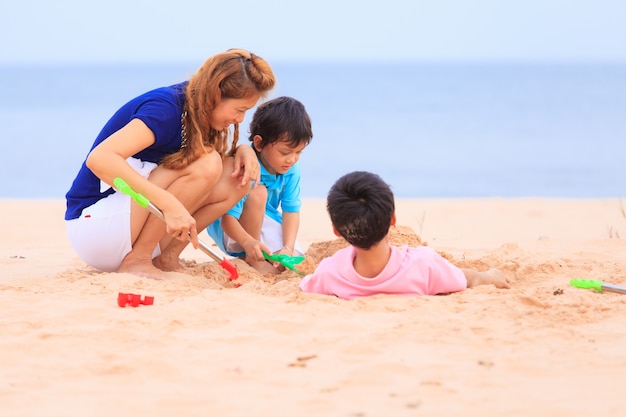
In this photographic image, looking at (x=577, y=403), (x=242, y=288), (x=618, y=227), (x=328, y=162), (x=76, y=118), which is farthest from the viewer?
(x=76, y=118)

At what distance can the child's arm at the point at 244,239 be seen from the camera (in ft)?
13.2

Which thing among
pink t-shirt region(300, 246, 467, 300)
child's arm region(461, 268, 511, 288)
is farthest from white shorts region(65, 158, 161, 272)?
child's arm region(461, 268, 511, 288)

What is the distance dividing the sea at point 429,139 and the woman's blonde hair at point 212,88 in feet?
0.61

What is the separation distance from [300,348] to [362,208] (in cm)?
62

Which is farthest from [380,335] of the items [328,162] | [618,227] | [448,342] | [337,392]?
[328,162]

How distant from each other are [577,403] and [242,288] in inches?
69.3

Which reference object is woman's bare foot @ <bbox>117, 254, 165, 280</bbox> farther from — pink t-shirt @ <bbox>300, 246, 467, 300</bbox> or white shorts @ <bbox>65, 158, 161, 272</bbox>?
pink t-shirt @ <bbox>300, 246, 467, 300</bbox>

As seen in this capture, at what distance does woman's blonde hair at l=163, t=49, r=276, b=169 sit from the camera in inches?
143

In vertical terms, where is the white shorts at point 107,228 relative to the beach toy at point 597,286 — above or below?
above

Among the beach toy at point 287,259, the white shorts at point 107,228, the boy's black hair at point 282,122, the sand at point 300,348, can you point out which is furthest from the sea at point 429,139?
the sand at point 300,348

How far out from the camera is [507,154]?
50.6ft

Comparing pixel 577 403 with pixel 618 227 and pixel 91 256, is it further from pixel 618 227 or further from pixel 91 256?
pixel 618 227

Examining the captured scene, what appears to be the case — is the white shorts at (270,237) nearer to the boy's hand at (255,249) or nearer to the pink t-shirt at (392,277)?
the boy's hand at (255,249)

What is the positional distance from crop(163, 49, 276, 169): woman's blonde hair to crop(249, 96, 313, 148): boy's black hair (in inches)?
11.9
